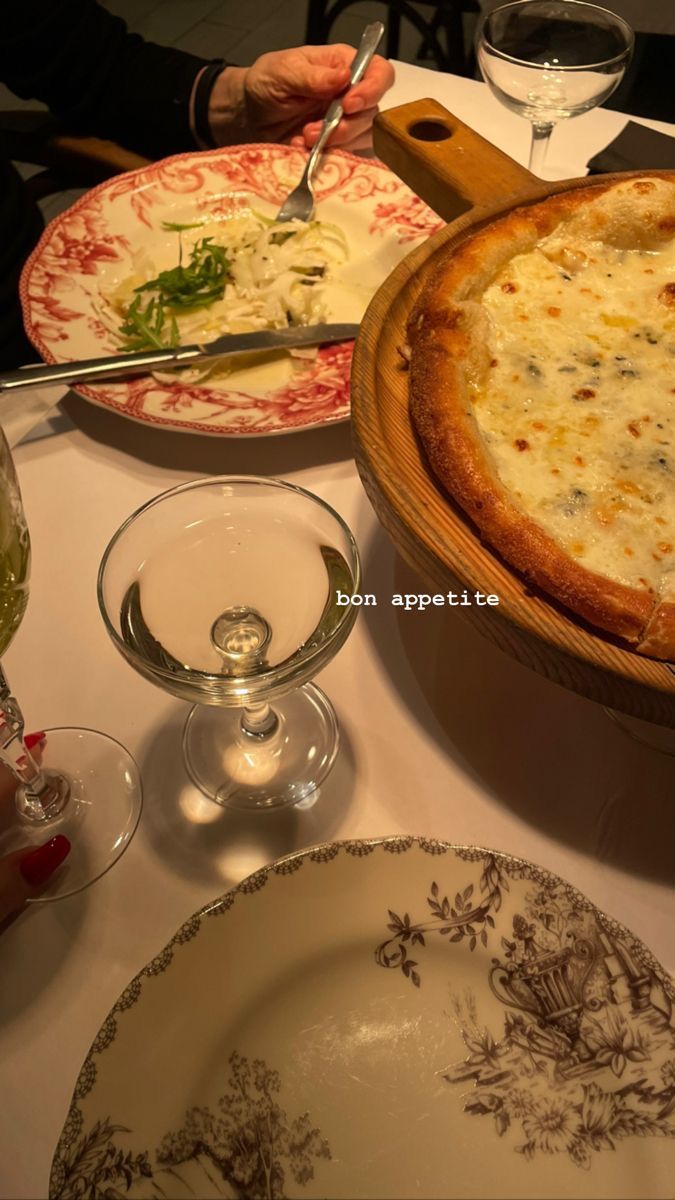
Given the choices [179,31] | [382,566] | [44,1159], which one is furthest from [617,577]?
[179,31]

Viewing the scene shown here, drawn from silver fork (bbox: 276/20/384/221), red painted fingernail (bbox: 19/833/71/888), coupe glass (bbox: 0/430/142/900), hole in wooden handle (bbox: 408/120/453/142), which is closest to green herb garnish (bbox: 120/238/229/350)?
silver fork (bbox: 276/20/384/221)

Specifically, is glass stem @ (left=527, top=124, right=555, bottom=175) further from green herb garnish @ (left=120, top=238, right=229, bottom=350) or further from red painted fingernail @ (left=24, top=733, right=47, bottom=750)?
red painted fingernail @ (left=24, top=733, right=47, bottom=750)

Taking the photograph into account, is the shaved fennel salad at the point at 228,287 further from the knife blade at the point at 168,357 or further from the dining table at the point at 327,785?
the dining table at the point at 327,785

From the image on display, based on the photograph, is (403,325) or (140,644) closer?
(140,644)

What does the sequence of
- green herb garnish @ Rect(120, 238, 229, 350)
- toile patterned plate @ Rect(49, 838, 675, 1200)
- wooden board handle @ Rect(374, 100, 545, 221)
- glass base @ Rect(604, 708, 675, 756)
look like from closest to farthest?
toile patterned plate @ Rect(49, 838, 675, 1200) → glass base @ Rect(604, 708, 675, 756) → wooden board handle @ Rect(374, 100, 545, 221) → green herb garnish @ Rect(120, 238, 229, 350)

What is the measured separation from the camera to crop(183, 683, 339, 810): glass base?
79cm

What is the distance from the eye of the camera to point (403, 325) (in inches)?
32.7

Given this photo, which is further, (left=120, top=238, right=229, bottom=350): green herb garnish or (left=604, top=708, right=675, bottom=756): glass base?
(left=120, top=238, right=229, bottom=350): green herb garnish

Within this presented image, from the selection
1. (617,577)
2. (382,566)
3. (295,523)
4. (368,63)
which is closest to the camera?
(617,577)

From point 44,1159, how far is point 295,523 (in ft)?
1.77

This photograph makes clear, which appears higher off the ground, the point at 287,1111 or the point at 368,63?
the point at 368,63

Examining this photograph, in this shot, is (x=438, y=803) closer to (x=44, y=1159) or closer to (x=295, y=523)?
(x=295, y=523)

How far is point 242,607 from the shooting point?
0.78 m

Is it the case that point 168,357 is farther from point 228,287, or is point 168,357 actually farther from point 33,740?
point 33,740
